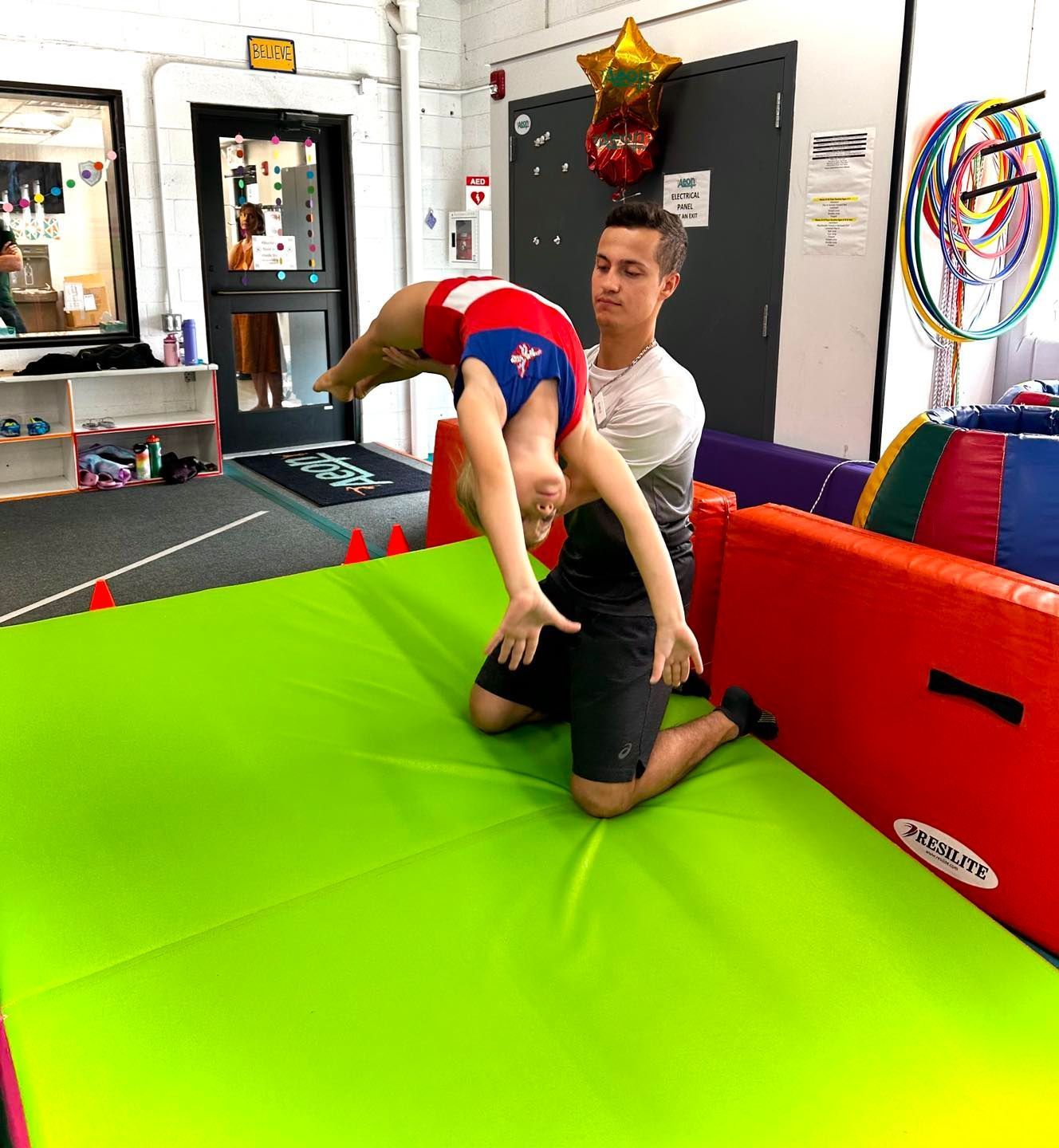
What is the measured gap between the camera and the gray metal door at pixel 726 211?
14.1ft

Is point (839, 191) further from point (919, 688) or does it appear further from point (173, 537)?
point (173, 537)

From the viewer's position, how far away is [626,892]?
191cm

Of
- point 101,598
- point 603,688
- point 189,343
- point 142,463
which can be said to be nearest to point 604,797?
point 603,688

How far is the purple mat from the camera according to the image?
385 centimetres

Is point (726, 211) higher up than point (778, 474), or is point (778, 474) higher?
point (726, 211)

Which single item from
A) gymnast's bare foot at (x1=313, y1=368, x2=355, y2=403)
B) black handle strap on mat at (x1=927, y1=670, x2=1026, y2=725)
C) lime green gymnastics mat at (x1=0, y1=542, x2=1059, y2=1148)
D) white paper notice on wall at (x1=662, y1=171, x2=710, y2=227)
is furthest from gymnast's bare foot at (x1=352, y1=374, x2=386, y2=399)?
white paper notice on wall at (x1=662, y1=171, x2=710, y2=227)

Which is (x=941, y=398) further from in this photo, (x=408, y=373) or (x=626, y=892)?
(x=626, y=892)

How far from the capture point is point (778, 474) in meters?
4.18

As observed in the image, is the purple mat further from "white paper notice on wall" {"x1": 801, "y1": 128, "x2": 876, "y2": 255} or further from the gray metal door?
"white paper notice on wall" {"x1": 801, "y1": 128, "x2": 876, "y2": 255}

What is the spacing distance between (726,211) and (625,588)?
2853mm

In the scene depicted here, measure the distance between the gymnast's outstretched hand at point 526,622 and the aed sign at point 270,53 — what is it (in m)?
6.57

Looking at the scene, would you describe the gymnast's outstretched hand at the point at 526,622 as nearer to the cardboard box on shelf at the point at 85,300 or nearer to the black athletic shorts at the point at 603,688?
the black athletic shorts at the point at 603,688

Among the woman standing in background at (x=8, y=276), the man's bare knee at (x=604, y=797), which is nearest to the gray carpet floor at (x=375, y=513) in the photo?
the woman standing in background at (x=8, y=276)

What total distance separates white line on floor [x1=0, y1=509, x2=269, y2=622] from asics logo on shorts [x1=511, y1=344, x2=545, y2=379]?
10.2ft
